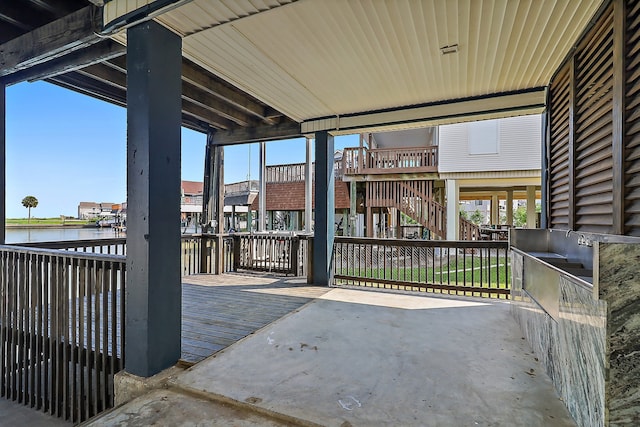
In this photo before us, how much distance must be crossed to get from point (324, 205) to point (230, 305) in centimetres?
225

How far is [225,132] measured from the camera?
6.55 metres

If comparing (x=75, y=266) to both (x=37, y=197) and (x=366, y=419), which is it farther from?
(x=37, y=197)

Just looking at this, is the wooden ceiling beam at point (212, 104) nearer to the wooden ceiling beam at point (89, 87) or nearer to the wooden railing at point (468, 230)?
the wooden ceiling beam at point (89, 87)

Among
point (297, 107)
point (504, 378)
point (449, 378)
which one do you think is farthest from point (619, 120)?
point (297, 107)

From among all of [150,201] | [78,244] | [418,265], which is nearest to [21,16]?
[150,201]

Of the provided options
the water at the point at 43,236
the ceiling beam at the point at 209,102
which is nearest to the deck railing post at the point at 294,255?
the ceiling beam at the point at 209,102

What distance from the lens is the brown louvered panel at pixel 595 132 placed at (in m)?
2.24

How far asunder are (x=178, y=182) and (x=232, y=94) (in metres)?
3.03

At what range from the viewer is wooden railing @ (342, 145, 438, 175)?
32.5 feet

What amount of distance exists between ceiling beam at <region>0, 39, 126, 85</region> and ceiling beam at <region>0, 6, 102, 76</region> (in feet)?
0.65

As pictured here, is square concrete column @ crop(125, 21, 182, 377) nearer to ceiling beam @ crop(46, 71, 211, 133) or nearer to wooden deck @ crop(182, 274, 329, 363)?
wooden deck @ crop(182, 274, 329, 363)

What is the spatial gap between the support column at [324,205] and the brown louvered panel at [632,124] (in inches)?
153

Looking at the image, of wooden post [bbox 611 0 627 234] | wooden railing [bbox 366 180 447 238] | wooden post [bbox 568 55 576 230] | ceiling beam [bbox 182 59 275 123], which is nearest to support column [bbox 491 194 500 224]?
wooden railing [bbox 366 180 447 238]

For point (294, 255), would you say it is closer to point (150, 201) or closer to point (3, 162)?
point (150, 201)
